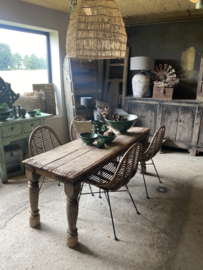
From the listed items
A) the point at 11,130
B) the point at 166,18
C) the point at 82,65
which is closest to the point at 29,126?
the point at 11,130

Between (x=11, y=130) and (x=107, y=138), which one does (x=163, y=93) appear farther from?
(x=11, y=130)

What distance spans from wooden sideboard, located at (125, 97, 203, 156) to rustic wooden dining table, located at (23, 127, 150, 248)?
1.99m

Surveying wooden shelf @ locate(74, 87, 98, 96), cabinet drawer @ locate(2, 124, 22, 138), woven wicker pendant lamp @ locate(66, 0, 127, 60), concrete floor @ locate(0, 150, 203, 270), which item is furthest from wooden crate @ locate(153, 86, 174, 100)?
cabinet drawer @ locate(2, 124, 22, 138)

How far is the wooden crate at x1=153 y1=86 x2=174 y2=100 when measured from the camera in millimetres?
3866

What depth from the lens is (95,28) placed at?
159 cm

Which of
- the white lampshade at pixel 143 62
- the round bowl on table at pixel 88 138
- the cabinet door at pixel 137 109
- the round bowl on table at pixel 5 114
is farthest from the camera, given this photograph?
the cabinet door at pixel 137 109

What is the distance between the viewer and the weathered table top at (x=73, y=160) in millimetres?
1650

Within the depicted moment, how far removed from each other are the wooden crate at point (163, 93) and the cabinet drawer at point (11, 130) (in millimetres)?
2573

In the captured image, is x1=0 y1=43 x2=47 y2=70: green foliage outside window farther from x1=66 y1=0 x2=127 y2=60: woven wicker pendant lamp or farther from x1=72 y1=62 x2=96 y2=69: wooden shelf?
x1=66 y1=0 x2=127 y2=60: woven wicker pendant lamp

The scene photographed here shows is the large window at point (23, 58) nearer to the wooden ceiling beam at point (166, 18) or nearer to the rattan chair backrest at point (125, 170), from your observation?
the wooden ceiling beam at point (166, 18)

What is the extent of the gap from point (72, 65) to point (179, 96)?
2234 millimetres

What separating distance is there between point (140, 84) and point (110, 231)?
289 cm

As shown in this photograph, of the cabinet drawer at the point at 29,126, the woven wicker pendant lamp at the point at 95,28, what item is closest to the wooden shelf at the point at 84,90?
the cabinet drawer at the point at 29,126

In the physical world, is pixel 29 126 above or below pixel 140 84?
below
